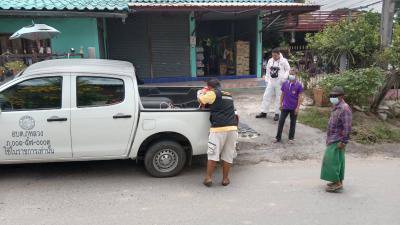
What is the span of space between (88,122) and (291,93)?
12.4ft

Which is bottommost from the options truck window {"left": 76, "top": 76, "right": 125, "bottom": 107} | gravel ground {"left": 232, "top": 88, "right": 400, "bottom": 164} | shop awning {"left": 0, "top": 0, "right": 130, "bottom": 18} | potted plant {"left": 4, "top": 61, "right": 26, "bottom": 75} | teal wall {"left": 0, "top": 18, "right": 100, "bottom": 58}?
gravel ground {"left": 232, "top": 88, "right": 400, "bottom": 164}

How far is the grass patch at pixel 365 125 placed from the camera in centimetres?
833

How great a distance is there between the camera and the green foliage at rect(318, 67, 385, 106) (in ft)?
31.1

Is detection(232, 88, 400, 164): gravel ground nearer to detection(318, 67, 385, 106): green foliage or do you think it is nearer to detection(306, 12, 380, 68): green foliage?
detection(318, 67, 385, 106): green foliage

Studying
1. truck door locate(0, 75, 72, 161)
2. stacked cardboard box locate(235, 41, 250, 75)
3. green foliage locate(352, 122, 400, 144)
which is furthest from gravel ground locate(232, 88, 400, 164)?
stacked cardboard box locate(235, 41, 250, 75)

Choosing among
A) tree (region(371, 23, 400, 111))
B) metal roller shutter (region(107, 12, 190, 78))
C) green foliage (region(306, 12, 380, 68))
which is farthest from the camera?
metal roller shutter (region(107, 12, 190, 78))

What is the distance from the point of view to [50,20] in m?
10.9

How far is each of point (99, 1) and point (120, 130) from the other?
5779mm

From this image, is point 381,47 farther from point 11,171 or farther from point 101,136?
point 11,171

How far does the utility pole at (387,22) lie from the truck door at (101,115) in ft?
23.0

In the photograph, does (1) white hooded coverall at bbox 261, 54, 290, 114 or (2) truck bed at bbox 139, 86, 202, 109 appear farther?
(1) white hooded coverall at bbox 261, 54, 290, 114

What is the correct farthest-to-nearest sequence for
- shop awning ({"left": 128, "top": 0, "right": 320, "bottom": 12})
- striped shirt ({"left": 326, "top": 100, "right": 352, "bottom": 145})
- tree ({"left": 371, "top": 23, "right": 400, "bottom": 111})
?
shop awning ({"left": 128, "top": 0, "right": 320, "bottom": 12}), tree ({"left": 371, "top": 23, "right": 400, "bottom": 111}), striped shirt ({"left": 326, "top": 100, "right": 352, "bottom": 145})

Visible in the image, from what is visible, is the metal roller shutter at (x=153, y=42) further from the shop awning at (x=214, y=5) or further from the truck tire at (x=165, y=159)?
the truck tire at (x=165, y=159)

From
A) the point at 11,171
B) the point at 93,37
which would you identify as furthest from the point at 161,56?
the point at 11,171
